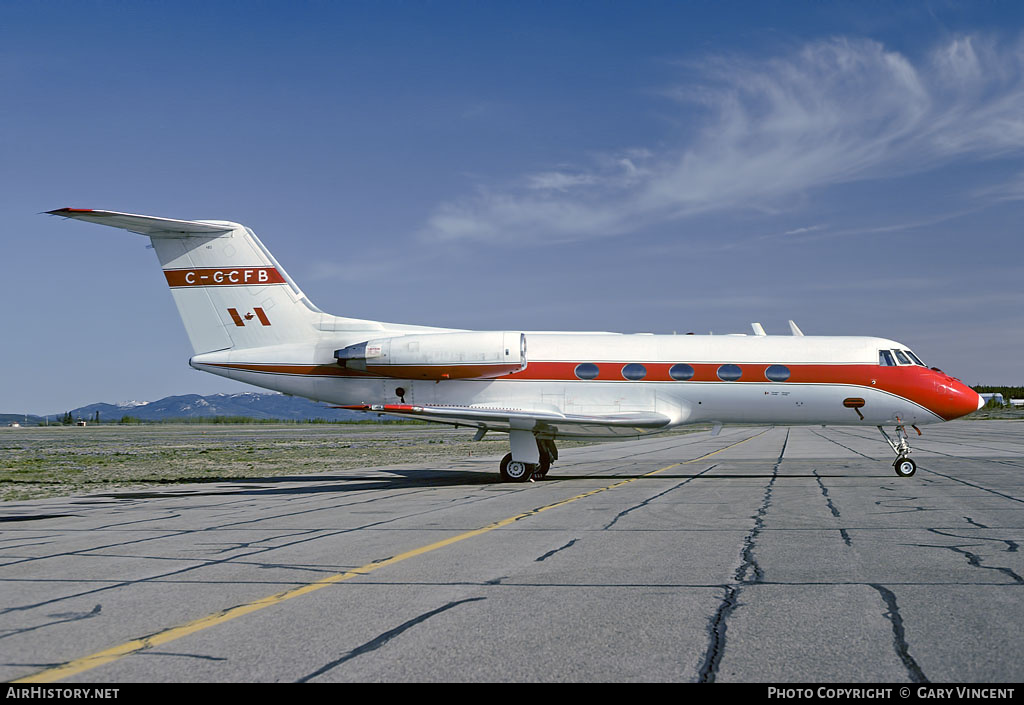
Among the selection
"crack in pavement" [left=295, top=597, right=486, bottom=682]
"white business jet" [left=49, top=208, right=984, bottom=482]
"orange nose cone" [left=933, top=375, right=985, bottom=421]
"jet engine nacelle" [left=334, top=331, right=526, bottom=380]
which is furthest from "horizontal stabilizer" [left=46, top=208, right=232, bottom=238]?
"orange nose cone" [left=933, top=375, right=985, bottom=421]

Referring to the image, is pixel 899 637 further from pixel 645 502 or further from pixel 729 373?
pixel 729 373

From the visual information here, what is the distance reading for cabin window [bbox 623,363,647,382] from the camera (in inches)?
843

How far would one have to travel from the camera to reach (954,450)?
1303 inches

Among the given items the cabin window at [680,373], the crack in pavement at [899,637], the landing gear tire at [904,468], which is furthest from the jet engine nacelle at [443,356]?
the crack in pavement at [899,637]

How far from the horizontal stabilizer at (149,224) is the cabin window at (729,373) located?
43.1ft

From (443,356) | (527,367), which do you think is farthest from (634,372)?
(443,356)

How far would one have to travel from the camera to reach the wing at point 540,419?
20.3 metres

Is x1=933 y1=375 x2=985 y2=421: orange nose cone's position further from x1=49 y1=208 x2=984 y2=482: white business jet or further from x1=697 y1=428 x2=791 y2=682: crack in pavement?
x1=697 y1=428 x2=791 y2=682: crack in pavement

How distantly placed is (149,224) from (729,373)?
1486cm

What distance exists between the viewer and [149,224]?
20844mm

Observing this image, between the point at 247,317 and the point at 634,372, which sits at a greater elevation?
the point at 247,317
